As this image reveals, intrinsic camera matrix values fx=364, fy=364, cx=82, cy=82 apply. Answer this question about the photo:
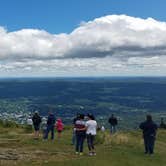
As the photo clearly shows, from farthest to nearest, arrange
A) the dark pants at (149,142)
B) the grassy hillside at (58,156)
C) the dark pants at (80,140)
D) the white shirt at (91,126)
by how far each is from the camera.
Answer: the dark pants at (149,142) < the dark pants at (80,140) < the white shirt at (91,126) < the grassy hillside at (58,156)

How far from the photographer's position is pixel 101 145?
92.0 feet

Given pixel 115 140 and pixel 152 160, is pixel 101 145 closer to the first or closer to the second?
pixel 115 140

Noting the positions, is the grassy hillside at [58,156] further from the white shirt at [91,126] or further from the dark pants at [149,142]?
the white shirt at [91,126]

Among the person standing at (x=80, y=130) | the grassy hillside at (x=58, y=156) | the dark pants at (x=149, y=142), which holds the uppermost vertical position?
the person standing at (x=80, y=130)

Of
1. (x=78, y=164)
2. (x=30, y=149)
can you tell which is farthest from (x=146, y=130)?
(x=30, y=149)

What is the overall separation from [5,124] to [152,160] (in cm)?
2443

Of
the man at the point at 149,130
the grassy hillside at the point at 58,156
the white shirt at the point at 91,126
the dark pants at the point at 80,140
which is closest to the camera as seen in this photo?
the grassy hillside at the point at 58,156

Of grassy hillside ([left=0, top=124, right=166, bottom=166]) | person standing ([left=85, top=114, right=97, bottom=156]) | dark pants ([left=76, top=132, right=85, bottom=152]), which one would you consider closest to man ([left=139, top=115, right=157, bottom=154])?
grassy hillside ([left=0, top=124, right=166, bottom=166])

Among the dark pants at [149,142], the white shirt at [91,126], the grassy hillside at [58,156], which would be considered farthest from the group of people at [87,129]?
the dark pants at [149,142]

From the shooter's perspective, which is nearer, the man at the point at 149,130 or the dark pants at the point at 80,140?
the dark pants at the point at 80,140

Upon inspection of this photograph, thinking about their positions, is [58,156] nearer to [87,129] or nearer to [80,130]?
[80,130]

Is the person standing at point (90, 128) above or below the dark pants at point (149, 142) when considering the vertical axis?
above

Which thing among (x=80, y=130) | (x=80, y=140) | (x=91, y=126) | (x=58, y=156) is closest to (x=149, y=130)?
(x=91, y=126)

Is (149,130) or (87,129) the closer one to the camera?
(87,129)
